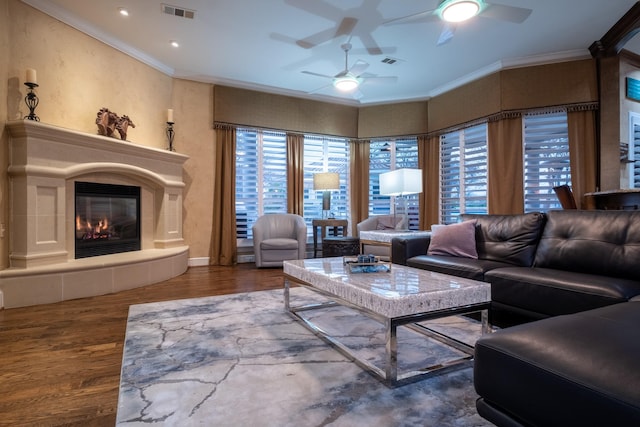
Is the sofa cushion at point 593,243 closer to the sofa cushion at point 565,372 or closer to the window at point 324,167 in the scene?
the sofa cushion at point 565,372

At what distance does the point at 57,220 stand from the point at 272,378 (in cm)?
Answer: 307

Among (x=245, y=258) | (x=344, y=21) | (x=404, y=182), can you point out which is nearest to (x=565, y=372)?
(x=404, y=182)

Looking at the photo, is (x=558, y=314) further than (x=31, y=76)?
No

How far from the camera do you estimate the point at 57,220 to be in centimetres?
350

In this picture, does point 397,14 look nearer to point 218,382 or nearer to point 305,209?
point 305,209

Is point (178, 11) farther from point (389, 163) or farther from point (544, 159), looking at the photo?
point (544, 159)

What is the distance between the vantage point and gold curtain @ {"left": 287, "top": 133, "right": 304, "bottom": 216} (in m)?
6.00

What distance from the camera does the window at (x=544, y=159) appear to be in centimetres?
470

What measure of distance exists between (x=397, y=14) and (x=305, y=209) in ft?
11.3

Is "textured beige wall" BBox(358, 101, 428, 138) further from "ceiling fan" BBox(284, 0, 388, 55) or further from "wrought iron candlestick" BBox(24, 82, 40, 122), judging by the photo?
"wrought iron candlestick" BBox(24, 82, 40, 122)

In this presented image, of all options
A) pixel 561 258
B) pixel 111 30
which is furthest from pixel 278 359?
pixel 111 30

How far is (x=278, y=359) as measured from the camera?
1974 mm

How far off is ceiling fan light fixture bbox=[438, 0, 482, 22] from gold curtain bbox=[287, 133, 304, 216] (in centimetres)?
355

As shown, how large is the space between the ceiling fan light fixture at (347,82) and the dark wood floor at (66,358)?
8.73ft
